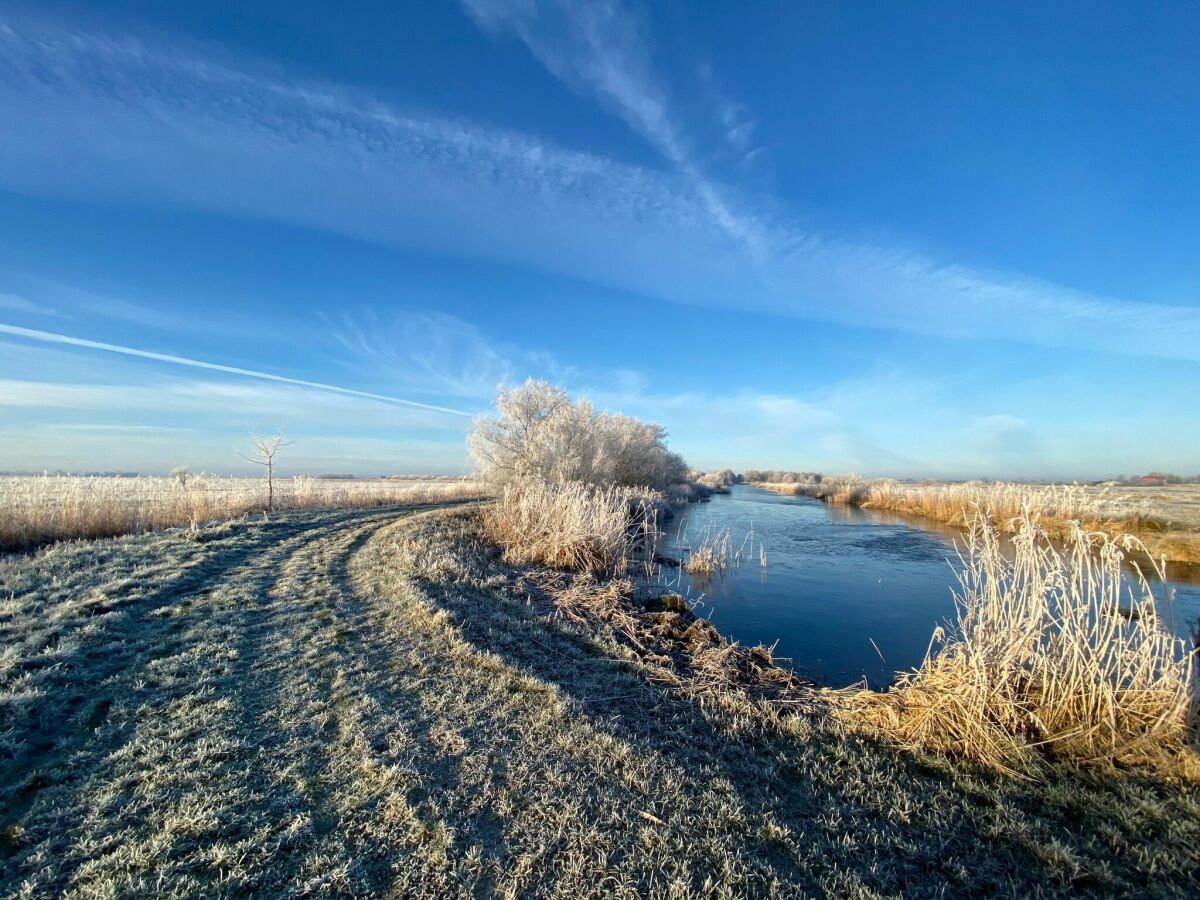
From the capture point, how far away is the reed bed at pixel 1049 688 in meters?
4.07

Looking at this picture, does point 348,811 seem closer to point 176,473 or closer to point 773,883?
point 773,883

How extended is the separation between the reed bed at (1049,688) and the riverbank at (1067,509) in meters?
0.56

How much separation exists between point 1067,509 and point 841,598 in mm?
6774

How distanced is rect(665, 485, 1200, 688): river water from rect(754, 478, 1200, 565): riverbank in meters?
1.13

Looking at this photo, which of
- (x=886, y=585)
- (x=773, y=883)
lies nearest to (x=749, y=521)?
(x=886, y=585)

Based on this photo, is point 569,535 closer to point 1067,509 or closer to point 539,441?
point 1067,509

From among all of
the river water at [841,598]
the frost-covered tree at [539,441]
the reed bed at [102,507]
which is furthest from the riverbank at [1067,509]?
the reed bed at [102,507]

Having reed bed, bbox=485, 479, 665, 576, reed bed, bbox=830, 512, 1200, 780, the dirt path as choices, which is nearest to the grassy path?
the dirt path

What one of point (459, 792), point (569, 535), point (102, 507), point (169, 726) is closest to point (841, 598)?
point (569, 535)

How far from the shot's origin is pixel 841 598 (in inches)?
432

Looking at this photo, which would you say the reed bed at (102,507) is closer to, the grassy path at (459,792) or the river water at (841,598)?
the grassy path at (459,792)

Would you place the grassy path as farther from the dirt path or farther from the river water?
the river water

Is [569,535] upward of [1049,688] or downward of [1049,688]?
upward

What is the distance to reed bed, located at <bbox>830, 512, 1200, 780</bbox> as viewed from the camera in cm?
407
